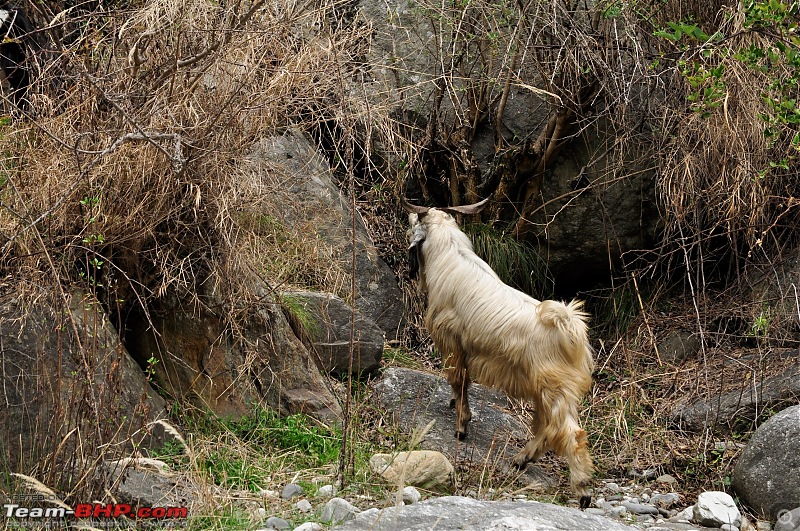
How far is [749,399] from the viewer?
6.04m

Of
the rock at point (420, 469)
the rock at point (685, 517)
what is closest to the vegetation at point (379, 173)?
the rock at point (420, 469)

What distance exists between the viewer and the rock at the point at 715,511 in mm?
4824

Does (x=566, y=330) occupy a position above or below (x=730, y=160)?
below

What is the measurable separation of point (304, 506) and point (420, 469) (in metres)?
0.75

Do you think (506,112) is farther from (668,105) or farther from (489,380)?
(489,380)

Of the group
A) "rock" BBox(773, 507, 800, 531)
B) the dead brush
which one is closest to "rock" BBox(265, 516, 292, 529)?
the dead brush

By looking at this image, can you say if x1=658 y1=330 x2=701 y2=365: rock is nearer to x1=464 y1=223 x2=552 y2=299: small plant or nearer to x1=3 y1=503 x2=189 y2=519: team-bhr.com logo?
x1=464 y1=223 x2=552 y2=299: small plant

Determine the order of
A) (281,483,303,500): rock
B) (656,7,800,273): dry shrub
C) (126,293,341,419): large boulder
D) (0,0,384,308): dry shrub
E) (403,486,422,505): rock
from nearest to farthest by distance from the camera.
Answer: (403,486,422,505): rock < (281,483,303,500): rock < (0,0,384,308): dry shrub < (126,293,341,419): large boulder < (656,7,800,273): dry shrub

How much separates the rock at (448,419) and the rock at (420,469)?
0.55 meters

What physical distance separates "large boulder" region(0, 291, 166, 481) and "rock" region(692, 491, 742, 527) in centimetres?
322

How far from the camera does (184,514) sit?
3951 millimetres

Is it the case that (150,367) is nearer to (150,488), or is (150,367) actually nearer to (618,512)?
(150,488)

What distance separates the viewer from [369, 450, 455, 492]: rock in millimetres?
4605

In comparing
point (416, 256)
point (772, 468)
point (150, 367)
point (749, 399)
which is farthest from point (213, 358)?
point (749, 399)
